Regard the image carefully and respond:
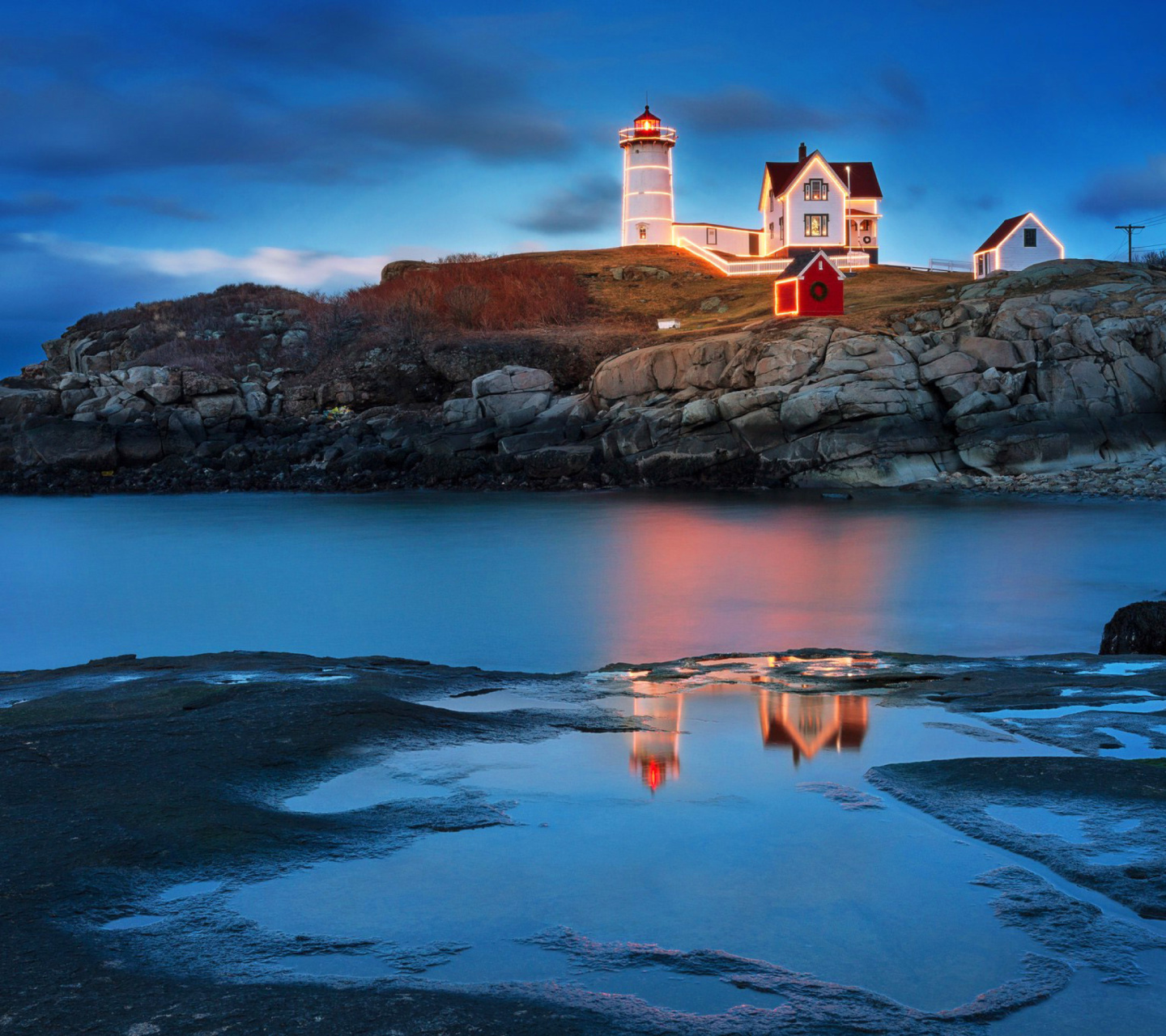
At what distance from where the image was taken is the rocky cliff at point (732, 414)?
30578 mm

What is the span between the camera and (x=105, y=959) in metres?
3.14

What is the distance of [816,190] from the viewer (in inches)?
2275

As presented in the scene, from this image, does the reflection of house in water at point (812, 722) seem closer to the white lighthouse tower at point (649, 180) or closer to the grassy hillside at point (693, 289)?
the grassy hillside at point (693, 289)

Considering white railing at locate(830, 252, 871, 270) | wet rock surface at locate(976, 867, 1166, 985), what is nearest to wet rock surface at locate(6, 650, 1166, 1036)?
wet rock surface at locate(976, 867, 1166, 985)

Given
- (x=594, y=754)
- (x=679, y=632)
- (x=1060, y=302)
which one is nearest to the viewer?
(x=594, y=754)

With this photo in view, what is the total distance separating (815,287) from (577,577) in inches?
988

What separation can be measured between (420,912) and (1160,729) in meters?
4.13

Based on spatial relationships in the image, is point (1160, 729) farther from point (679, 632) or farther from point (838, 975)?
point (679, 632)

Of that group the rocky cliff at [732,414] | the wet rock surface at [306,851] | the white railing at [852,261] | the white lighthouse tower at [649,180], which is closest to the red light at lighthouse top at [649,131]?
the white lighthouse tower at [649,180]

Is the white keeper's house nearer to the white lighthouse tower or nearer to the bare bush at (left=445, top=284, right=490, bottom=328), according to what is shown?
the white lighthouse tower

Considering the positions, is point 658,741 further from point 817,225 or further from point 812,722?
point 817,225

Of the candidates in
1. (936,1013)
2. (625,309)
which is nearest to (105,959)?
(936,1013)

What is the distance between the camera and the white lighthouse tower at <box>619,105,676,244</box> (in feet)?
203

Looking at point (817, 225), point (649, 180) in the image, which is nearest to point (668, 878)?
point (817, 225)
